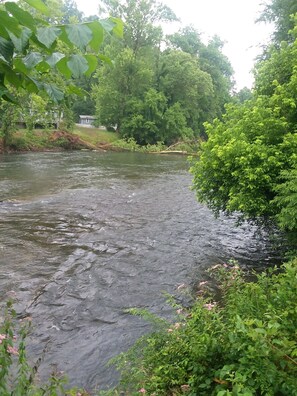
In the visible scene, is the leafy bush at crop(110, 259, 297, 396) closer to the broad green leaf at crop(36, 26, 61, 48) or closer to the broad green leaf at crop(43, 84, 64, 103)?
the broad green leaf at crop(43, 84, 64, 103)

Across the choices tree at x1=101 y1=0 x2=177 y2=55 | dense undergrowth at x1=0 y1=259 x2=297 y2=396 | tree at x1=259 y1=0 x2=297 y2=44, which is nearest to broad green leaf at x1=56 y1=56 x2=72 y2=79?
dense undergrowth at x1=0 y1=259 x2=297 y2=396

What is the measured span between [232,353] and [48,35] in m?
2.39

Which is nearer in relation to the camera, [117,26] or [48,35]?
[48,35]

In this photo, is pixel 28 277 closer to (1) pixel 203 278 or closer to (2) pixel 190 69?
(1) pixel 203 278

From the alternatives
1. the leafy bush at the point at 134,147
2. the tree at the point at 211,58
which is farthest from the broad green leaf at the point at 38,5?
the tree at the point at 211,58

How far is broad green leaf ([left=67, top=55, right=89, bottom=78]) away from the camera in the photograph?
52.5 inches

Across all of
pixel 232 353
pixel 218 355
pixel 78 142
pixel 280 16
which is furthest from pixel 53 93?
pixel 78 142

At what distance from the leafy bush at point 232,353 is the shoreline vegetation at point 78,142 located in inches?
1158

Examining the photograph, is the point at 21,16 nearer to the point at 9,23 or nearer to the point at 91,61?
the point at 9,23

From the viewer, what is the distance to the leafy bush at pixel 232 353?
2248 millimetres

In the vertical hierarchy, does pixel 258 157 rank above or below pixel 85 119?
below

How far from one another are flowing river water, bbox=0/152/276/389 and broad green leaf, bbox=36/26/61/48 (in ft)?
12.5

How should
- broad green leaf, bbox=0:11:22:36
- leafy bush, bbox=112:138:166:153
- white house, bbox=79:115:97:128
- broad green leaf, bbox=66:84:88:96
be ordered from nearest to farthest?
broad green leaf, bbox=0:11:22:36
broad green leaf, bbox=66:84:88:96
leafy bush, bbox=112:138:166:153
white house, bbox=79:115:97:128

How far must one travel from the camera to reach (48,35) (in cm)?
125
